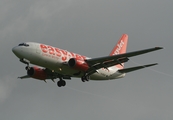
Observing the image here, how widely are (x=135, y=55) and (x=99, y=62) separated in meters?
5.59

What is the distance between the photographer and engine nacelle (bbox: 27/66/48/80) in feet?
220

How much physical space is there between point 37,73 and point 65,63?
6590 millimetres

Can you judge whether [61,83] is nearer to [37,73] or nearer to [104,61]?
[37,73]

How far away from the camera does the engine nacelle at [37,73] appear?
67188 mm

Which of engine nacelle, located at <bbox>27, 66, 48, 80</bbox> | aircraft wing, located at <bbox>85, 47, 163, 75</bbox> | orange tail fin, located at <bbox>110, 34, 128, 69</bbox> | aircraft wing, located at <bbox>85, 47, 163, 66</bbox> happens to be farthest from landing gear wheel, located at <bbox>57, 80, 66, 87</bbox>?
orange tail fin, located at <bbox>110, 34, 128, 69</bbox>

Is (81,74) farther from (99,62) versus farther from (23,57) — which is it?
(23,57)

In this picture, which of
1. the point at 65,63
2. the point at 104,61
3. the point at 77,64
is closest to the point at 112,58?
the point at 104,61

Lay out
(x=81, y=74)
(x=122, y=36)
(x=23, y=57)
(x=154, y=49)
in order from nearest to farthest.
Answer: (x=154, y=49) → (x=23, y=57) → (x=81, y=74) → (x=122, y=36)

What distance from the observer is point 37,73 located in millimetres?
67375

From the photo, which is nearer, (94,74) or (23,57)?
(23,57)

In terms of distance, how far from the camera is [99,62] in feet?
210

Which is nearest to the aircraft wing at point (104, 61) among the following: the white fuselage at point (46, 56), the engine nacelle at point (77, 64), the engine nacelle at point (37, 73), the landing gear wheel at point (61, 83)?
the engine nacelle at point (77, 64)

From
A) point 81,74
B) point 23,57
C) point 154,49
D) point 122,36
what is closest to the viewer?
point 154,49

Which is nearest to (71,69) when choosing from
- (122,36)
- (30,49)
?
(30,49)
